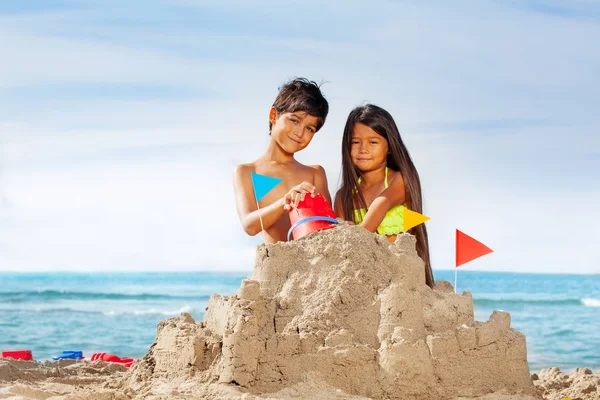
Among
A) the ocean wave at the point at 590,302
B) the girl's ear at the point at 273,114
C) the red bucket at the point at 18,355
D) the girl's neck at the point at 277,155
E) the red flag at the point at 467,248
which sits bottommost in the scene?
the ocean wave at the point at 590,302

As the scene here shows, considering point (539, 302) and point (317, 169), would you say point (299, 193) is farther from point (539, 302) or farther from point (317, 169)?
point (539, 302)

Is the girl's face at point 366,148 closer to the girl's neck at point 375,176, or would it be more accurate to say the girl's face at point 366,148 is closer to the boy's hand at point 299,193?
the girl's neck at point 375,176

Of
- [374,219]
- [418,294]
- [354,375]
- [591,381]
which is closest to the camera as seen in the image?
[354,375]

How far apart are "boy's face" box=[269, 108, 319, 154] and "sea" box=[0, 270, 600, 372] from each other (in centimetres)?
762

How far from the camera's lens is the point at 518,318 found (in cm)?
1830

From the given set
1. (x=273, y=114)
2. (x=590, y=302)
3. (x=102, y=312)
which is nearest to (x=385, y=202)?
(x=273, y=114)

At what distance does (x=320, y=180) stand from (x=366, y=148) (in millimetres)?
376

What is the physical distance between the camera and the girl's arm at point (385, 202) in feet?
15.0

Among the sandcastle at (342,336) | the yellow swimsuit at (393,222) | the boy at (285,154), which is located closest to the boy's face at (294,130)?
the boy at (285,154)

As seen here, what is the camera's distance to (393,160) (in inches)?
194

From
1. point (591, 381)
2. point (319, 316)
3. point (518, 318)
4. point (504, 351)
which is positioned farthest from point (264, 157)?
point (518, 318)

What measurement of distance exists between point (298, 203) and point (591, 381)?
9.27 ft

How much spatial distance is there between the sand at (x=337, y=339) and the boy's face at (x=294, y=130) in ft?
3.26

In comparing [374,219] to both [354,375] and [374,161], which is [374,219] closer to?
[374,161]
